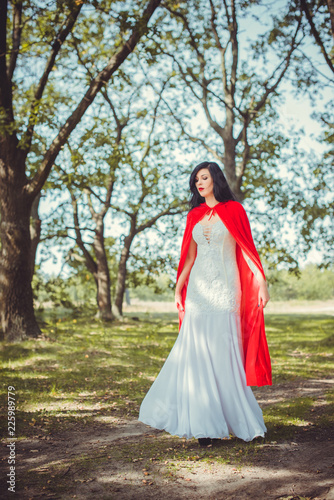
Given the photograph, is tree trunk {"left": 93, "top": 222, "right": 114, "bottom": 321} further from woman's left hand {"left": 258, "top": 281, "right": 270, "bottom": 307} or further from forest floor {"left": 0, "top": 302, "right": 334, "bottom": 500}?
woman's left hand {"left": 258, "top": 281, "right": 270, "bottom": 307}

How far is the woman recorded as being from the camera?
4.21 m

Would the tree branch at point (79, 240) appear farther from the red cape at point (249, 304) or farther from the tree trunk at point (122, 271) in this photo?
the red cape at point (249, 304)

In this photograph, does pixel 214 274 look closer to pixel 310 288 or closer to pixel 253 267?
pixel 253 267

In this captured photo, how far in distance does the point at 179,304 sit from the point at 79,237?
45.6 ft

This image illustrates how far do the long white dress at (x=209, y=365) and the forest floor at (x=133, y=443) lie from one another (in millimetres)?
233

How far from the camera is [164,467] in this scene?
3814 millimetres

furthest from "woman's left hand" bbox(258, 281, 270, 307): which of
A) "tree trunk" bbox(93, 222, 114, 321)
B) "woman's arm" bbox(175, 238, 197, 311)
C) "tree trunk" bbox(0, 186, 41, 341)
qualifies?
"tree trunk" bbox(93, 222, 114, 321)

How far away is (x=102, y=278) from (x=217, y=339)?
13.7 metres

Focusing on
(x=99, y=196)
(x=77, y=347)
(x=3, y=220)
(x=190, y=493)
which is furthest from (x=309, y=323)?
(x=190, y=493)

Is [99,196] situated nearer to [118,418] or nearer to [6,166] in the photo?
[6,166]

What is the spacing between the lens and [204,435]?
161 inches

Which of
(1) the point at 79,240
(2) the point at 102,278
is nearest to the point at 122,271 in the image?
(2) the point at 102,278

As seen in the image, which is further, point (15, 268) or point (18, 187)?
point (18, 187)

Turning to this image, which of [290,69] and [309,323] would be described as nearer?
[290,69]
